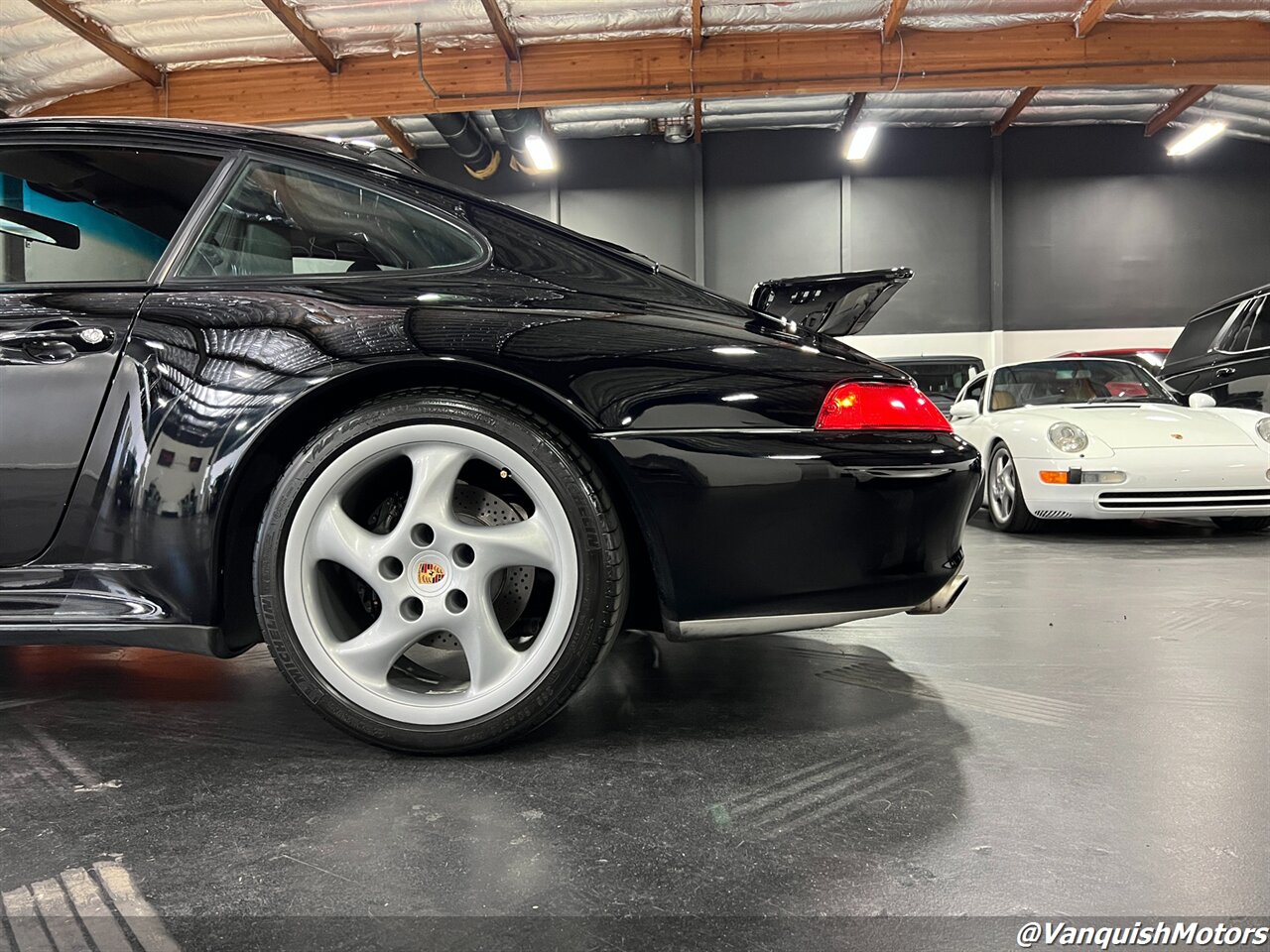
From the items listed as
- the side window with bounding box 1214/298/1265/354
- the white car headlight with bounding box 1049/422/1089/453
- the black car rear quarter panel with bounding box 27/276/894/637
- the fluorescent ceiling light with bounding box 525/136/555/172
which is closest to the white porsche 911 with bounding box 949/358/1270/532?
the white car headlight with bounding box 1049/422/1089/453

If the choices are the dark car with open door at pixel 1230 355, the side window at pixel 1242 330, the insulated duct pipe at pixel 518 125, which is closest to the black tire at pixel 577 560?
the dark car with open door at pixel 1230 355

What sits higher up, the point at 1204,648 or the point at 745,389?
the point at 745,389

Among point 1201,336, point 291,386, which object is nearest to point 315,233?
point 291,386

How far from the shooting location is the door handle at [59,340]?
1528 mm

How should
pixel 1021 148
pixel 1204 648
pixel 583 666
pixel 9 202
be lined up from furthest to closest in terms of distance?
pixel 1021 148 → pixel 1204 648 → pixel 9 202 → pixel 583 666

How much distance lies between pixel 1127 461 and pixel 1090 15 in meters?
6.56

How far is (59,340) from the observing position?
1.53m

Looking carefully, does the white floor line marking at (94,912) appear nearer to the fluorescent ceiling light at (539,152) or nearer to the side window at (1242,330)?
the side window at (1242,330)

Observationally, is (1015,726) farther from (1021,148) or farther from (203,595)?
(1021,148)

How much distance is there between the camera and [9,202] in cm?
189

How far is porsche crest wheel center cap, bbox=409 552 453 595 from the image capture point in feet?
4.85

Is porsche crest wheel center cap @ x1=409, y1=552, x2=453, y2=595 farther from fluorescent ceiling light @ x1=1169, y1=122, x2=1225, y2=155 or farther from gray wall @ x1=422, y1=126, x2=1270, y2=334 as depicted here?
fluorescent ceiling light @ x1=1169, y1=122, x2=1225, y2=155

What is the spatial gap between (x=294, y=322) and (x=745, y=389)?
81 centimetres

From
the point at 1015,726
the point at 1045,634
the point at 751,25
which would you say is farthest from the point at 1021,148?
the point at 1015,726
